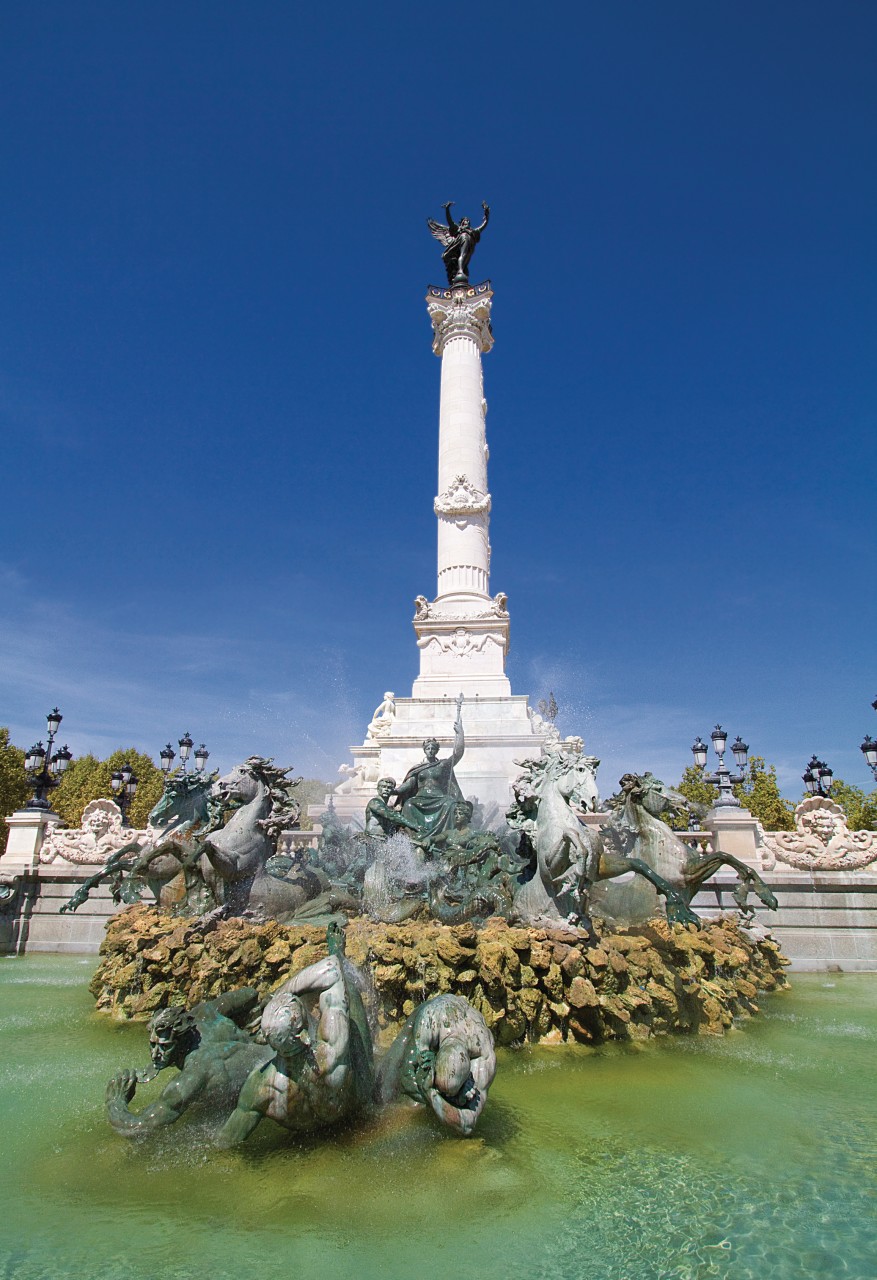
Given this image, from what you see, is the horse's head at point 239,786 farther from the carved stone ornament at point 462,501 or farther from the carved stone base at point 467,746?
the carved stone ornament at point 462,501

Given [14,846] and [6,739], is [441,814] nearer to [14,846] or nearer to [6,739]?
[14,846]

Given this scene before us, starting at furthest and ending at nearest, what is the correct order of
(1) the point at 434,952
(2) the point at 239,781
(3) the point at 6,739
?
(3) the point at 6,739
(2) the point at 239,781
(1) the point at 434,952

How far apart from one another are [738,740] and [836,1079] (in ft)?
45.5

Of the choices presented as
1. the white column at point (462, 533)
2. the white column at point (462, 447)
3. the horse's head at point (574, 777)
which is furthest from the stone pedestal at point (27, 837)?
the white column at point (462, 447)

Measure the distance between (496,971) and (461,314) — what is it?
23208mm

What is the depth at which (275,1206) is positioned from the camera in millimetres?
3211

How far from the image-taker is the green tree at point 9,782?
101ft

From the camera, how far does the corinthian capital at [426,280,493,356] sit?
81.6ft

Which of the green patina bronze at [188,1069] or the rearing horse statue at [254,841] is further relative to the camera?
the rearing horse statue at [254,841]

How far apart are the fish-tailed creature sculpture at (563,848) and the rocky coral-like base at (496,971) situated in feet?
1.63

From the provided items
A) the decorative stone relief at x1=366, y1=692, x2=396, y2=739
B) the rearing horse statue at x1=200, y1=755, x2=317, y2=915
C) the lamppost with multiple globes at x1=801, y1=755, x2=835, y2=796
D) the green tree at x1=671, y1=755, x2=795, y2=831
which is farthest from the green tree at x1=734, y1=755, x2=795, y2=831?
the rearing horse statue at x1=200, y1=755, x2=317, y2=915

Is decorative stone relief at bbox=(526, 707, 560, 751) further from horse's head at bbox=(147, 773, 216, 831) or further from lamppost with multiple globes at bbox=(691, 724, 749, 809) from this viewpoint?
horse's head at bbox=(147, 773, 216, 831)

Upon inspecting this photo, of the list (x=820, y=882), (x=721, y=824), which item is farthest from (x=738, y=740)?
(x=820, y=882)

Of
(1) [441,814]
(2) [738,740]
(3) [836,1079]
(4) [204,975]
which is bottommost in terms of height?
(3) [836,1079]
